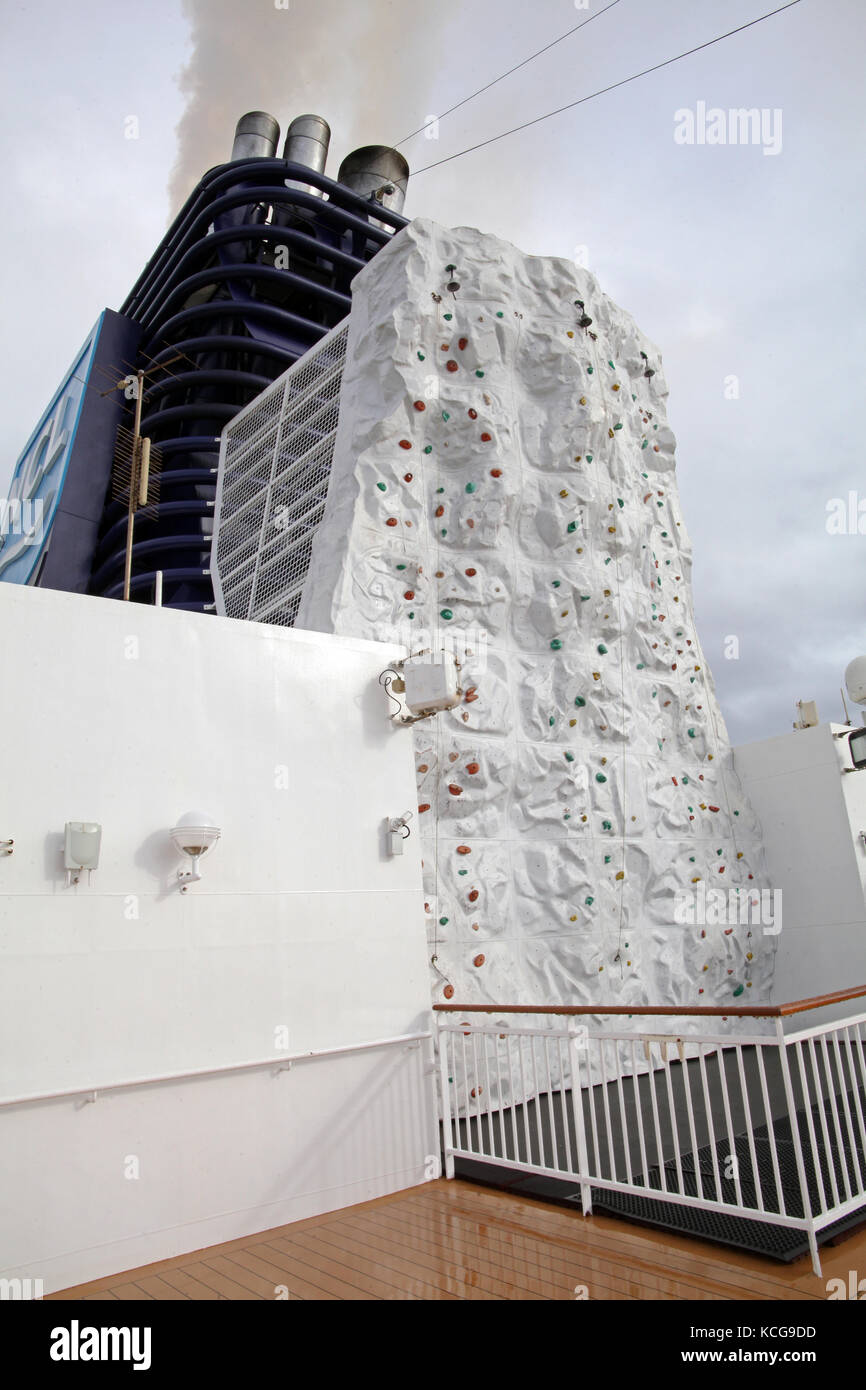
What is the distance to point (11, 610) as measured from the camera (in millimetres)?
3602

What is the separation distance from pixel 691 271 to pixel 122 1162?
8.55 meters

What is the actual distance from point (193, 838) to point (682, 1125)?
141 inches

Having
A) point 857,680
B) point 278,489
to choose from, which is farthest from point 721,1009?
point 278,489

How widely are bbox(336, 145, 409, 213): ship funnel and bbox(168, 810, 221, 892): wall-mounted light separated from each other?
61.2ft

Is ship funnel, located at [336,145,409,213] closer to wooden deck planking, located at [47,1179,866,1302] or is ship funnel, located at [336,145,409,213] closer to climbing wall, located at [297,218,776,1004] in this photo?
climbing wall, located at [297,218,776,1004]

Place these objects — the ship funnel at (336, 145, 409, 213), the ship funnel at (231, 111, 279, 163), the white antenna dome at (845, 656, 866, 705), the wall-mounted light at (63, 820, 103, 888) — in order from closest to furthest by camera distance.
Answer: the wall-mounted light at (63, 820, 103, 888)
the white antenna dome at (845, 656, 866, 705)
the ship funnel at (231, 111, 279, 163)
the ship funnel at (336, 145, 409, 213)

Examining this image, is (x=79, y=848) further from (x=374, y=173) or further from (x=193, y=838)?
(x=374, y=173)

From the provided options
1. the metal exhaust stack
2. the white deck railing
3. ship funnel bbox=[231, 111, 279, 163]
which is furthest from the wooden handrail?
ship funnel bbox=[231, 111, 279, 163]

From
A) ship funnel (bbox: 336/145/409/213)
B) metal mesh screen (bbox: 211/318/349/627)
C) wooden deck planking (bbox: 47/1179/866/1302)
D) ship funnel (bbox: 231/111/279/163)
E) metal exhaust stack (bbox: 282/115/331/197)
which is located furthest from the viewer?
ship funnel (bbox: 336/145/409/213)

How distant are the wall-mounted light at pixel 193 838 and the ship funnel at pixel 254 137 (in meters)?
19.3

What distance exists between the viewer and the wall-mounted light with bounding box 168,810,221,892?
12.4 ft

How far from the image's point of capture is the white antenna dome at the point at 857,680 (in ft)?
28.5

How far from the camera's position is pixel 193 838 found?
12.4ft
